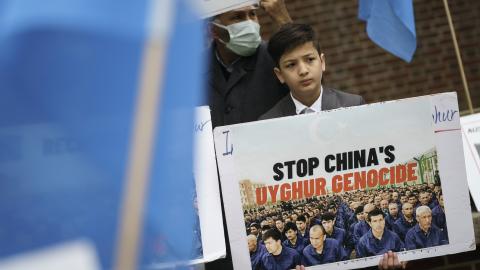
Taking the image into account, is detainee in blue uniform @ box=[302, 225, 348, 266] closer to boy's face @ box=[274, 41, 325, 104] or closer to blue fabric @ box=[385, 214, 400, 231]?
blue fabric @ box=[385, 214, 400, 231]

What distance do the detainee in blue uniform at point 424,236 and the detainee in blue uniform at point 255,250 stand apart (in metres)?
0.69

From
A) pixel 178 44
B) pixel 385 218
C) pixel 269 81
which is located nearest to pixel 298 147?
pixel 385 218

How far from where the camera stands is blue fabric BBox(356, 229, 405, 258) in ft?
14.5

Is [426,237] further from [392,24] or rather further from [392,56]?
[392,56]

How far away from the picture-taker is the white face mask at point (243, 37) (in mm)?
5242

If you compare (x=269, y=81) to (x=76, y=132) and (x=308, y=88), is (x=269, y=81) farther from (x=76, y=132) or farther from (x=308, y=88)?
(x=76, y=132)

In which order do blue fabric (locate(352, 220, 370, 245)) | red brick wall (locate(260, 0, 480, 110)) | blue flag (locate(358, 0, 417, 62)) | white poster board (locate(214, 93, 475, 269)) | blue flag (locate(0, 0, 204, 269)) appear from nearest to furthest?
blue flag (locate(0, 0, 204, 269))
white poster board (locate(214, 93, 475, 269))
blue fabric (locate(352, 220, 370, 245))
blue flag (locate(358, 0, 417, 62))
red brick wall (locate(260, 0, 480, 110))

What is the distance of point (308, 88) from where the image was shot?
4.79 meters

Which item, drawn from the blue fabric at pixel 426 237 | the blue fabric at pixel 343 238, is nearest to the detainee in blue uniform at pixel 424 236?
the blue fabric at pixel 426 237

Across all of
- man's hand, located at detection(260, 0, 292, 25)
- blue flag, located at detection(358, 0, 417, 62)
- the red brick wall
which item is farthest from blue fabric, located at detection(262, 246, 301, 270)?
the red brick wall

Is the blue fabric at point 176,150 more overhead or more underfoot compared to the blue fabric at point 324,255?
more overhead

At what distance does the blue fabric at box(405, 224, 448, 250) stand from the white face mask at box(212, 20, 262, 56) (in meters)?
1.42

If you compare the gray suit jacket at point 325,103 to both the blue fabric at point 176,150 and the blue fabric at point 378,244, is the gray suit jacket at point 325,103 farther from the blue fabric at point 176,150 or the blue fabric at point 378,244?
the blue fabric at point 176,150

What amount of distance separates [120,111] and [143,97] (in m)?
0.06
